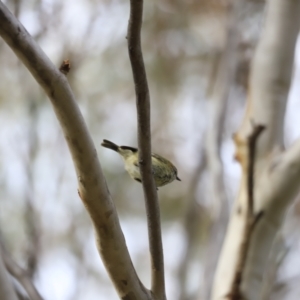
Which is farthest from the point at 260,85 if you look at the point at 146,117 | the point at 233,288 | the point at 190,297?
the point at 190,297

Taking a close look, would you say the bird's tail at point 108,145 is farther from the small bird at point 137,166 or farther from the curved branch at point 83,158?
the curved branch at point 83,158

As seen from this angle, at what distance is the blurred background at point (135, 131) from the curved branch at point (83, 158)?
29.0 inches

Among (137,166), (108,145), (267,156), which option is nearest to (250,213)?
(267,156)

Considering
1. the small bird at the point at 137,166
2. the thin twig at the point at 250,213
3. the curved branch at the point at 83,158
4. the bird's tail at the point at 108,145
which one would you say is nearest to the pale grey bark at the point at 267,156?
the thin twig at the point at 250,213

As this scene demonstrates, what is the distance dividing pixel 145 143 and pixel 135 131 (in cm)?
260

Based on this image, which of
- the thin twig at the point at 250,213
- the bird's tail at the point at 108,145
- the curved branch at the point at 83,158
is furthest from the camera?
the thin twig at the point at 250,213

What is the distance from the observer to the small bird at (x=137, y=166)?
5.15ft

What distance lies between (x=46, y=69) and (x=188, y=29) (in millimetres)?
3042

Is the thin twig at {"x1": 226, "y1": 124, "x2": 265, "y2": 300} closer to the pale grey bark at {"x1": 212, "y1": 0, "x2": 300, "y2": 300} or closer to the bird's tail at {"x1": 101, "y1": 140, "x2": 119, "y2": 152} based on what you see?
the pale grey bark at {"x1": 212, "y1": 0, "x2": 300, "y2": 300}

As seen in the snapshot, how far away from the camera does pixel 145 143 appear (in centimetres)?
101

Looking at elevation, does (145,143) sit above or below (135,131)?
below

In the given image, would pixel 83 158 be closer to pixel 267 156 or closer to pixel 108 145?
pixel 108 145

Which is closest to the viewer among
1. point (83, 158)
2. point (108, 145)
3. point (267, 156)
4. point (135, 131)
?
point (83, 158)

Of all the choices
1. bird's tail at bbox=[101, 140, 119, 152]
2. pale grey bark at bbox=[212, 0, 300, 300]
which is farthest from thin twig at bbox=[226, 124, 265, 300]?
bird's tail at bbox=[101, 140, 119, 152]
